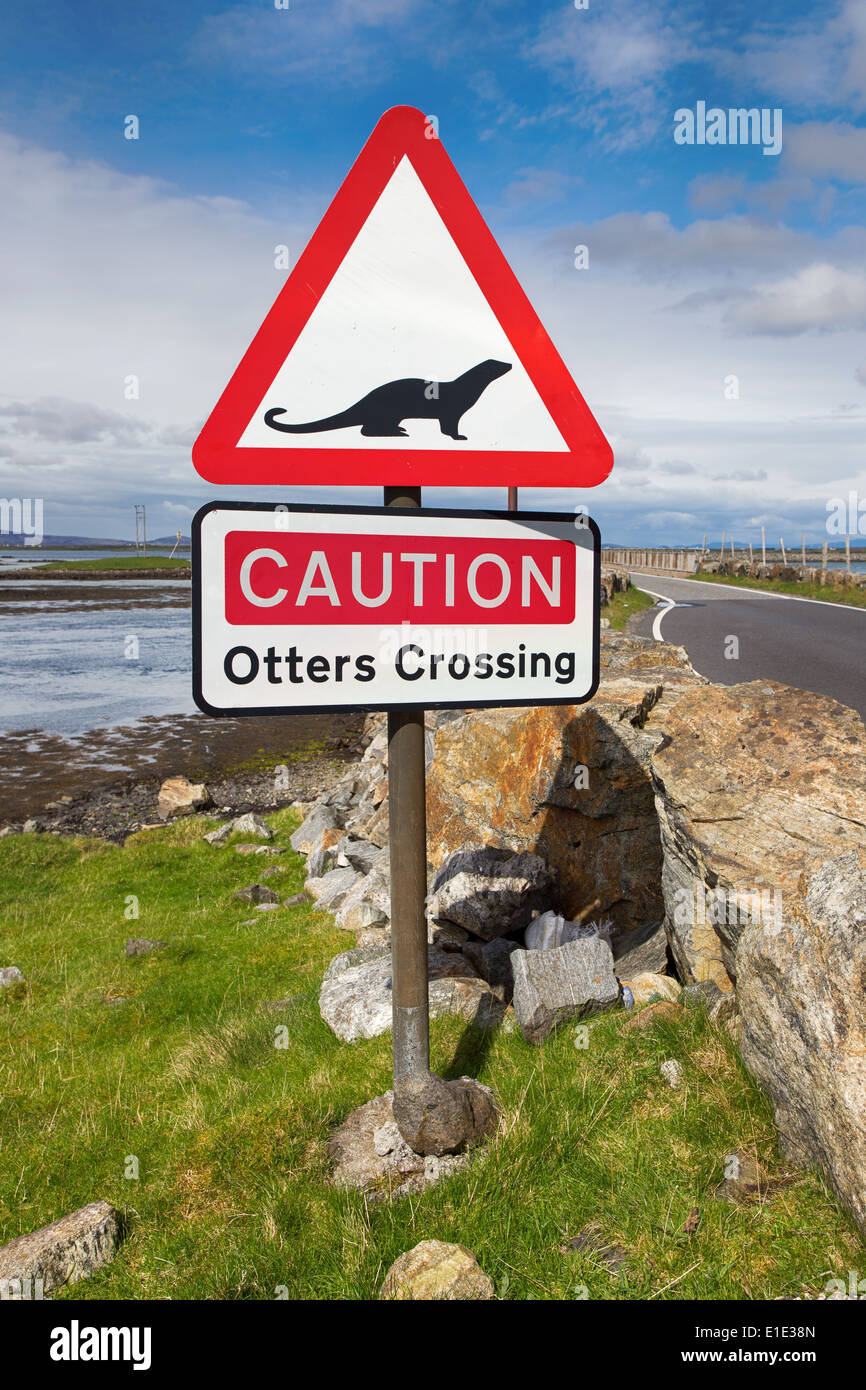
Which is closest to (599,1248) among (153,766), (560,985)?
(560,985)

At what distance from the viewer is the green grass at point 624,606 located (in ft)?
73.5

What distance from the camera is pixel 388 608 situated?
2.28 m

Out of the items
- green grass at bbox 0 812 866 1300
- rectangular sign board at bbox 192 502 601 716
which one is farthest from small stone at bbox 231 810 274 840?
rectangular sign board at bbox 192 502 601 716

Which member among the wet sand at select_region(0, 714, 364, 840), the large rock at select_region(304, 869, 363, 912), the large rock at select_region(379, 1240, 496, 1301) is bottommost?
the wet sand at select_region(0, 714, 364, 840)

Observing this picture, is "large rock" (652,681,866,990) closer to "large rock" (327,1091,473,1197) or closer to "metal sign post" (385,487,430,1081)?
"metal sign post" (385,487,430,1081)

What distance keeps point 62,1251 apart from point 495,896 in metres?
2.81

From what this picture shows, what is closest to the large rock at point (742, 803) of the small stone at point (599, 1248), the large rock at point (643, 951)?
the large rock at point (643, 951)

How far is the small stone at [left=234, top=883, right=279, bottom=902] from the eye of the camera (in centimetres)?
736

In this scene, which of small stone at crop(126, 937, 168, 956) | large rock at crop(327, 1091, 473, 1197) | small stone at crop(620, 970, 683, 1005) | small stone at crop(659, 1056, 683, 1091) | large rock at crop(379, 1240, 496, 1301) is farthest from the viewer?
small stone at crop(126, 937, 168, 956)

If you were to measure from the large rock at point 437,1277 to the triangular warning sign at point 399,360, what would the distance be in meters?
2.04

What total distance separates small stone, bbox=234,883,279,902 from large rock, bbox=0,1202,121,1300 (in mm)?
4853

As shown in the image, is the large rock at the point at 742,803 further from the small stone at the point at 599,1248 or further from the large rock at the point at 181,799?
the large rock at the point at 181,799

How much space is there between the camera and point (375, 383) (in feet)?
7.25
